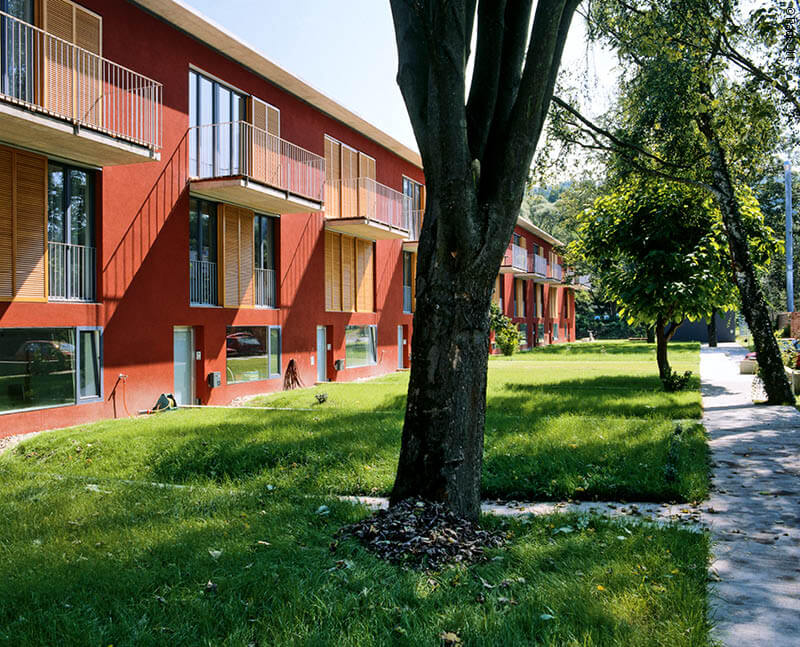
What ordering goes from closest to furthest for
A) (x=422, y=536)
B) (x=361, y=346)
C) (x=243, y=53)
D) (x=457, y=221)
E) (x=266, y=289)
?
(x=422, y=536), (x=457, y=221), (x=243, y=53), (x=266, y=289), (x=361, y=346)

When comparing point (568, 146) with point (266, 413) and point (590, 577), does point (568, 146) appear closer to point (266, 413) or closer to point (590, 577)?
point (266, 413)

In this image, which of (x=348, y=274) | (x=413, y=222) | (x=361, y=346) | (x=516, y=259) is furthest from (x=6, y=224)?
(x=516, y=259)

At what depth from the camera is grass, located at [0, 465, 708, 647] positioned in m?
3.37

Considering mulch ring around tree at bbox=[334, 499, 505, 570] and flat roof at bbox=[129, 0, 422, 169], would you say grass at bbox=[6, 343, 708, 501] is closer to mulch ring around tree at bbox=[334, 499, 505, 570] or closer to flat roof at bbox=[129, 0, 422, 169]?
mulch ring around tree at bbox=[334, 499, 505, 570]

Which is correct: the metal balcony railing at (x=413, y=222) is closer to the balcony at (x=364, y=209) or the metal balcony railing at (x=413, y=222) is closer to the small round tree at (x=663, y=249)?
the balcony at (x=364, y=209)

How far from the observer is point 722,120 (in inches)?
499

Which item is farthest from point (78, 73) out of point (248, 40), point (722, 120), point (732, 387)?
point (732, 387)

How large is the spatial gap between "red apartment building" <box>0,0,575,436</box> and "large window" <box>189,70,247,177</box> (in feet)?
0.13

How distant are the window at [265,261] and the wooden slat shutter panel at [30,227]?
20.8 feet

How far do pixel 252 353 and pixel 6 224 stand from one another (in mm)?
7242

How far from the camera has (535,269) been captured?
42938 mm

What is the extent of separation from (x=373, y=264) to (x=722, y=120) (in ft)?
45.0

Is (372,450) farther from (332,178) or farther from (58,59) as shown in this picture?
(332,178)

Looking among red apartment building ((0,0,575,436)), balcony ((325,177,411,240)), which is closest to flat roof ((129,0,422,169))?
red apartment building ((0,0,575,436))
